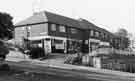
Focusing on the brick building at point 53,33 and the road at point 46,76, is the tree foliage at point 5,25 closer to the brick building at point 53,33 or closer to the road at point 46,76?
the road at point 46,76

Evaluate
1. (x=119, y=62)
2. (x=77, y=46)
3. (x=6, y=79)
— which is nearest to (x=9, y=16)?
(x=6, y=79)

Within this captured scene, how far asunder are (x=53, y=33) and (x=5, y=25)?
18415 mm

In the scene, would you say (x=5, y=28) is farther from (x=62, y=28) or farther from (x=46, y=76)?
(x=62, y=28)

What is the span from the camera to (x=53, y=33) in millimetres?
32906

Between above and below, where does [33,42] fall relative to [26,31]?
below

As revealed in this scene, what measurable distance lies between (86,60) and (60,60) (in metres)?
4.01

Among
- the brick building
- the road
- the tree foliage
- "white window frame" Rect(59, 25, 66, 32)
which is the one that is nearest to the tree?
the tree foliage

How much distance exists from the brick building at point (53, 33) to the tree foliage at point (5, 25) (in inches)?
654

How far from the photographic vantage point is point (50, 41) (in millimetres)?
31922

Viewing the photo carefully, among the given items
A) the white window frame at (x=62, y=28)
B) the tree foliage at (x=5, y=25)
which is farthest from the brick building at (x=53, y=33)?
the tree foliage at (x=5, y=25)

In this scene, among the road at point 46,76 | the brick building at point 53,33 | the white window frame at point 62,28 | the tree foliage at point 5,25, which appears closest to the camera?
the road at point 46,76

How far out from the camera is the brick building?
105ft

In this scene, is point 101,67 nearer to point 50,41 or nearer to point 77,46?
point 50,41

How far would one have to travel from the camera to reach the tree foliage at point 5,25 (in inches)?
572
